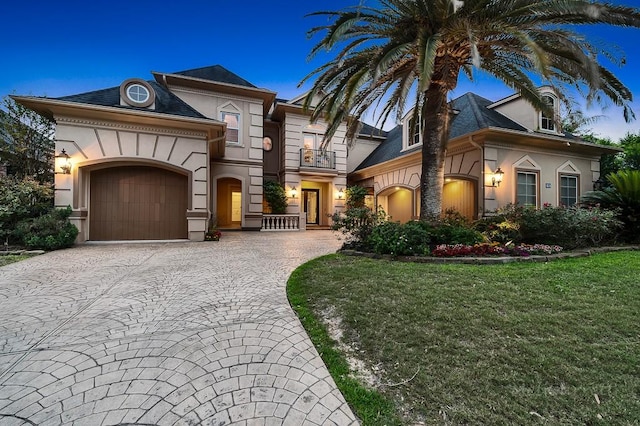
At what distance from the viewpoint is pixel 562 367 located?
188cm

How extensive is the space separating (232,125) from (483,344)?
13.2m

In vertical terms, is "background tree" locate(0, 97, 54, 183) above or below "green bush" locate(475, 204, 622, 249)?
above

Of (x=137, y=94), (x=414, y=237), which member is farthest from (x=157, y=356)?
(x=137, y=94)

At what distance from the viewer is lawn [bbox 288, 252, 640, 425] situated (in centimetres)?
158

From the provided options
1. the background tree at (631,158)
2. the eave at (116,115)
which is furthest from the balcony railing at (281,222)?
the background tree at (631,158)

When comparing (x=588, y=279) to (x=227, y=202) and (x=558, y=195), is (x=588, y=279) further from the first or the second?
(x=227, y=202)

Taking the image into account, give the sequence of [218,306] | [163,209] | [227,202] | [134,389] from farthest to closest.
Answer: [227,202] → [163,209] → [218,306] → [134,389]

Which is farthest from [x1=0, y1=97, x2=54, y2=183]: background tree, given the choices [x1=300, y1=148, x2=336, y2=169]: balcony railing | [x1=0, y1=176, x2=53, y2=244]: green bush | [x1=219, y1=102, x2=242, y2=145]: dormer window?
[x1=300, y1=148, x2=336, y2=169]: balcony railing

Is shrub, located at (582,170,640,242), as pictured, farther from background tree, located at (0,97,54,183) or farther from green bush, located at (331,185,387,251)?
background tree, located at (0,97,54,183)

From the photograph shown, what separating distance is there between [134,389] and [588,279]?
5569 mm

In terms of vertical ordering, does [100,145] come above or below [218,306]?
above

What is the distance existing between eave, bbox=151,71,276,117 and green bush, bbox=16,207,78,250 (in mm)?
7396

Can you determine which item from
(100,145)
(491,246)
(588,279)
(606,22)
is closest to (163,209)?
(100,145)

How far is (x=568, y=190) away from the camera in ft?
36.6
